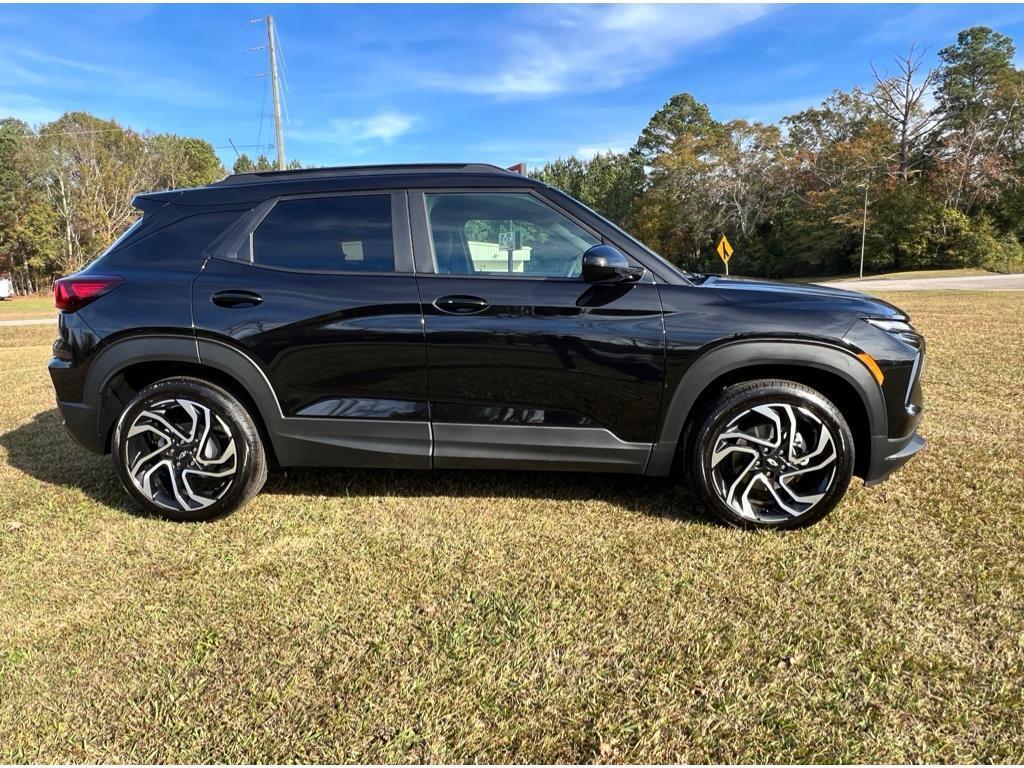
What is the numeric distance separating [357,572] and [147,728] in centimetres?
96

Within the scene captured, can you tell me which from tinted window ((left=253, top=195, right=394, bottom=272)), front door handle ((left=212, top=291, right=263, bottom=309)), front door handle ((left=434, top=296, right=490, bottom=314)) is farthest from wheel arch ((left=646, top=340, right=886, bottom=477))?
front door handle ((left=212, top=291, right=263, bottom=309))

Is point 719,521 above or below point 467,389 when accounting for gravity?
below

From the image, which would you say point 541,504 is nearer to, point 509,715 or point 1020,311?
point 509,715

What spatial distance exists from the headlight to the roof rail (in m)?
1.97

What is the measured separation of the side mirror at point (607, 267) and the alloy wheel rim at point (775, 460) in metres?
0.87

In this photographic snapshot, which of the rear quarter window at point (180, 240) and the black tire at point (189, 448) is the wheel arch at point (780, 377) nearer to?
the black tire at point (189, 448)

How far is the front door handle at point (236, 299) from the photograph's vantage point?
302 centimetres

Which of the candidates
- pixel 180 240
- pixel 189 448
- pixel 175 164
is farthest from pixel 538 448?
pixel 175 164

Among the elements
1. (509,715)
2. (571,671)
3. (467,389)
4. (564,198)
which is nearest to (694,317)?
(564,198)

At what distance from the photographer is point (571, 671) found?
207 cm

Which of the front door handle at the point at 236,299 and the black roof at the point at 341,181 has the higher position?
the black roof at the point at 341,181

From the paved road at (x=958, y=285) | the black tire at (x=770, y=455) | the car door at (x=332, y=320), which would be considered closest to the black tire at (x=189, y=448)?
the car door at (x=332, y=320)

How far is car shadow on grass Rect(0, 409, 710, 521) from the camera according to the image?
3.37 m

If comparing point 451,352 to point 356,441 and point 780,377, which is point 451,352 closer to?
point 356,441
